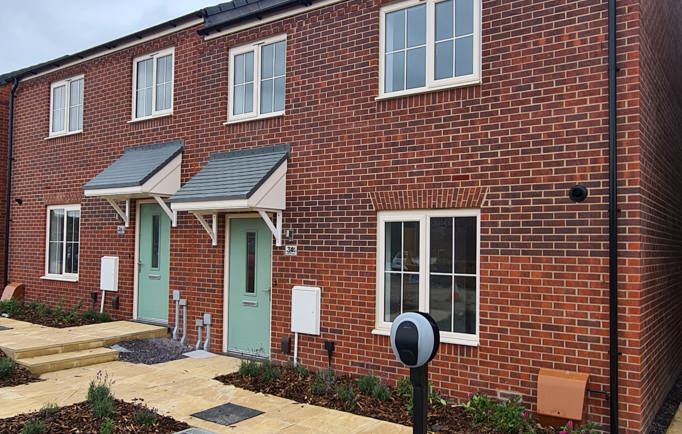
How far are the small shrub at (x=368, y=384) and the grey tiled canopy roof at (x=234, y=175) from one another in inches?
109

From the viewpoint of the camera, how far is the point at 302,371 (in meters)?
7.48

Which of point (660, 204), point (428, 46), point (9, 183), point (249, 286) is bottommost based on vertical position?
point (249, 286)

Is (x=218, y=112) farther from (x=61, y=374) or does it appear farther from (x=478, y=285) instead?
(x=478, y=285)

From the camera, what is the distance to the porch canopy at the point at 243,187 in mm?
7586

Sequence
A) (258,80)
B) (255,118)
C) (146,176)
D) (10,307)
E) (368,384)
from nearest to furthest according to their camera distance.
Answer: (368,384)
(255,118)
(258,80)
(146,176)
(10,307)

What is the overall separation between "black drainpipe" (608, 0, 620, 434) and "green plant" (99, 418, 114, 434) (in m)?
4.71

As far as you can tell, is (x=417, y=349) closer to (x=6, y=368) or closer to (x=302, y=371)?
(x=302, y=371)

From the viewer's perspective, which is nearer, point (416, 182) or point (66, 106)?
point (416, 182)

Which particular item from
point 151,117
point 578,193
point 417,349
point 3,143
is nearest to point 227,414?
point 417,349

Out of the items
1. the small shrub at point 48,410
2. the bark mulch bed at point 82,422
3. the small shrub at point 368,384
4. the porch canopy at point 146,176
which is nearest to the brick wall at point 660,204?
the small shrub at point 368,384

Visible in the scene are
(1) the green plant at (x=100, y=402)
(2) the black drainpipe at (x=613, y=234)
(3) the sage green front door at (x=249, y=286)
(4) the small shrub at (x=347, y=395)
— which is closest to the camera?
(2) the black drainpipe at (x=613, y=234)

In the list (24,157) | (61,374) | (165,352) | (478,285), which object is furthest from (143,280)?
(478,285)

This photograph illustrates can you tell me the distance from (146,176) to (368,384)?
4.97 metres

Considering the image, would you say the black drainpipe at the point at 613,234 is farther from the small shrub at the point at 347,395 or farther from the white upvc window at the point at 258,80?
the white upvc window at the point at 258,80
